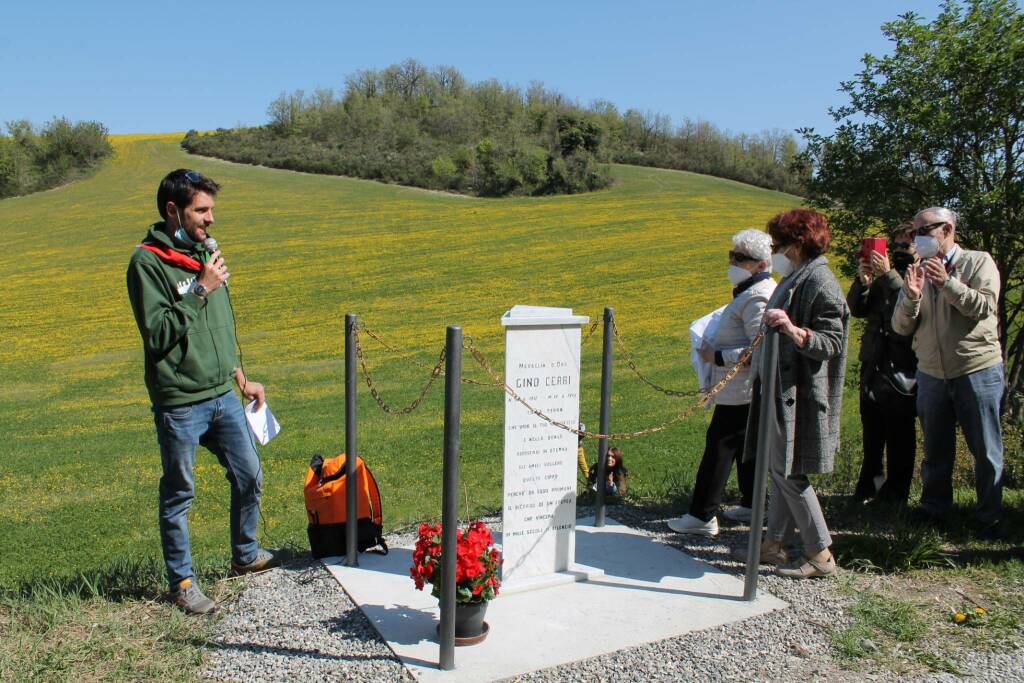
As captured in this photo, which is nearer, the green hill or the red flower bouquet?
the red flower bouquet

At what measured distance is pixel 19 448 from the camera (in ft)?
33.7

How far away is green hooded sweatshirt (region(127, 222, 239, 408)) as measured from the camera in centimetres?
416

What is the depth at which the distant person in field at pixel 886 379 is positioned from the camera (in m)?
6.12

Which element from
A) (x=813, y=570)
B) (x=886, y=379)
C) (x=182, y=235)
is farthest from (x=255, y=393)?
(x=886, y=379)

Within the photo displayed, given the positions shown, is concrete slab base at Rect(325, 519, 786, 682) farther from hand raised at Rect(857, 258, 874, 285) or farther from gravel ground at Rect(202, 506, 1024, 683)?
hand raised at Rect(857, 258, 874, 285)

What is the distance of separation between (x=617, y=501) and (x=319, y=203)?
42.4 m

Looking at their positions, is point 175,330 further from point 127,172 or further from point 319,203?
point 127,172

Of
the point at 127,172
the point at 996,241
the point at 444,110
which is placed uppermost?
the point at 444,110

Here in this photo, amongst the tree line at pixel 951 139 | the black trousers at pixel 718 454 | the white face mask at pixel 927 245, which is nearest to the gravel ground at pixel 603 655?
the black trousers at pixel 718 454

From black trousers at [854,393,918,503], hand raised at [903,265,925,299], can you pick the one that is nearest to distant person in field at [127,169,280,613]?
hand raised at [903,265,925,299]

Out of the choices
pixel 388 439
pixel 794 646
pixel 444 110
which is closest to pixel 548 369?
pixel 794 646

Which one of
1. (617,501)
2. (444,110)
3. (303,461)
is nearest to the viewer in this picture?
(617,501)

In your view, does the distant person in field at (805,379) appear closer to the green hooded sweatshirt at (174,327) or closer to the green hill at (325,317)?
the green hill at (325,317)

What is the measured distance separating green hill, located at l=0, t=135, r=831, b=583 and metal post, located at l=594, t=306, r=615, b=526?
3.89ft
